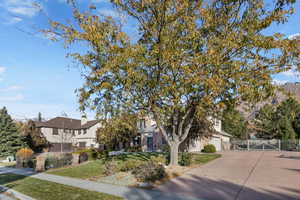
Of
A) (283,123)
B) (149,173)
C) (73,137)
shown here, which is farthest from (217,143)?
(73,137)

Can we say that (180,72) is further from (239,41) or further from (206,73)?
(239,41)

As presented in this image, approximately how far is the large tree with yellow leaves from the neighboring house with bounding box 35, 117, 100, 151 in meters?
27.1

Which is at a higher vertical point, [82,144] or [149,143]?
[149,143]

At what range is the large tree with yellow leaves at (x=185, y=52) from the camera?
1006 cm

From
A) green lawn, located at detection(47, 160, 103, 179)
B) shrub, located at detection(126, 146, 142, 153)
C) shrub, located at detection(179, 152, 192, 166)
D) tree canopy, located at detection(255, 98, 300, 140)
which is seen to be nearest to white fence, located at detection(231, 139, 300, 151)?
tree canopy, located at detection(255, 98, 300, 140)

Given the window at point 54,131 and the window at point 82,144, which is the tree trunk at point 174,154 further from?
the window at point 54,131

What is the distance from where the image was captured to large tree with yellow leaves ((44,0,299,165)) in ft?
33.0

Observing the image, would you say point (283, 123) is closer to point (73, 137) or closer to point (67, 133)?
point (73, 137)

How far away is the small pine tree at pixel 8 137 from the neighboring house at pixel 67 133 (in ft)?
27.5

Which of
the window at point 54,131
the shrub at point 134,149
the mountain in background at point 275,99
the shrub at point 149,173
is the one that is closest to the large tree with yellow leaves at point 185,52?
the mountain in background at point 275,99

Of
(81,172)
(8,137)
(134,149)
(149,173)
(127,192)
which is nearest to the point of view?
(127,192)

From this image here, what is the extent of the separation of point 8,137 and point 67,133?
14024 millimetres

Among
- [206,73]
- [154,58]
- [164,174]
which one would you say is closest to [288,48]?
[206,73]

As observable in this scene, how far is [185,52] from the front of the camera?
430 inches
